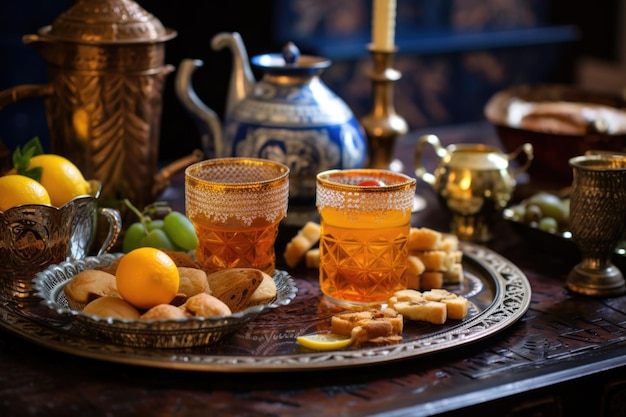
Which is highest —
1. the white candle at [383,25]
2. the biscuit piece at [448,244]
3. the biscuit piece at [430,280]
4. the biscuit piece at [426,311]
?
the white candle at [383,25]

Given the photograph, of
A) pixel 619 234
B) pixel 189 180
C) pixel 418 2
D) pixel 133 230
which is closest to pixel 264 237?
pixel 189 180

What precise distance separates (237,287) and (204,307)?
0.31 feet

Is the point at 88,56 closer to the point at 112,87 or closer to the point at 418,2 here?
the point at 112,87

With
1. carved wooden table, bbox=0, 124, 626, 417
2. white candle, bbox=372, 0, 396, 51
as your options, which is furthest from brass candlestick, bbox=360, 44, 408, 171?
carved wooden table, bbox=0, 124, 626, 417

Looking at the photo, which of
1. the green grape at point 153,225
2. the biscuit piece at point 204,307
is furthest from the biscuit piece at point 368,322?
the green grape at point 153,225

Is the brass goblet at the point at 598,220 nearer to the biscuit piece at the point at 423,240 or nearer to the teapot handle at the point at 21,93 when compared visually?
the biscuit piece at the point at 423,240

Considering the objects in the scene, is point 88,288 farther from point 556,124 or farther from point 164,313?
point 556,124

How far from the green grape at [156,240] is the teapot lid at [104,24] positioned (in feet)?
1.00

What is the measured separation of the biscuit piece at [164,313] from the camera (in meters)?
1.01

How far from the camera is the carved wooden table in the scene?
94 cm

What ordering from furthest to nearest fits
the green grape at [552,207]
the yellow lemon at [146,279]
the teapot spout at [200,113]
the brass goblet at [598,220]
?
the teapot spout at [200,113]
the green grape at [552,207]
the brass goblet at [598,220]
the yellow lemon at [146,279]

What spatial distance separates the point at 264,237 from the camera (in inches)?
48.0

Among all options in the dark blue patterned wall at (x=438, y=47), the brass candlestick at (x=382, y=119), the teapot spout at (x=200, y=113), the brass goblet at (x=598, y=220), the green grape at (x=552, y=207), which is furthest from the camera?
the dark blue patterned wall at (x=438, y=47)

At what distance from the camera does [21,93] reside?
1414 mm
